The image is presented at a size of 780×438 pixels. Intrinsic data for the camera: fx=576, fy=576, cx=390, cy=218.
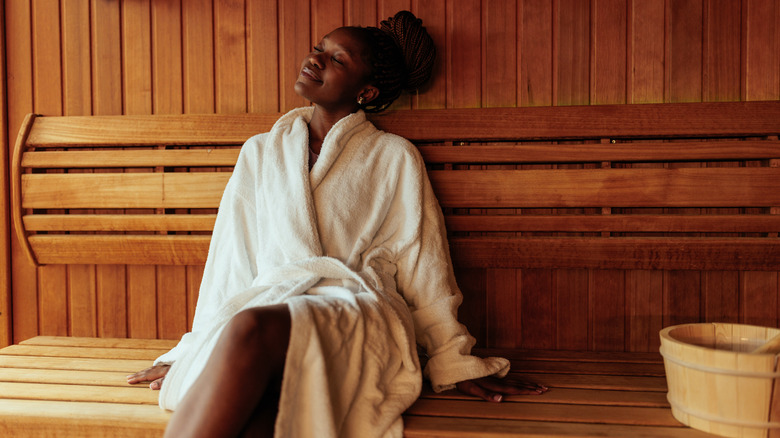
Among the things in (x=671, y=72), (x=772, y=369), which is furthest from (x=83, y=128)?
(x=772, y=369)

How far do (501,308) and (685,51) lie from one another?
3.33ft

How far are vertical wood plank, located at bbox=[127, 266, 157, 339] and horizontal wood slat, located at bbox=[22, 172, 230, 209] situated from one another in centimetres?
25

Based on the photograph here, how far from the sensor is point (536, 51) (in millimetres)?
1881

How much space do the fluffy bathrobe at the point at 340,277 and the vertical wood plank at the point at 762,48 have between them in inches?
43.2

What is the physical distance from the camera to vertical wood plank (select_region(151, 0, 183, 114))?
2.03 m

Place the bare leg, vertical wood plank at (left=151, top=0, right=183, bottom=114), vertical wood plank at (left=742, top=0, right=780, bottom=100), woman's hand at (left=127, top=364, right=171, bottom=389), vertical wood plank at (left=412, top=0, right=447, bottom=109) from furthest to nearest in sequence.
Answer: vertical wood plank at (left=151, top=0, right=183, bottom=114), vertical wood plank at (left=412, top=0, right=447, bottom=109), vertical wood plank at (left=742, top=0, right=780, bottom=100), woman's hand at (left=127, top=364, right=171, bottom=389), the bare leg

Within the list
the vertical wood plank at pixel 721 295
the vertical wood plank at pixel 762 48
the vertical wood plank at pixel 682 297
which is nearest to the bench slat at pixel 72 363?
the vertical wood plank at pixel 682 297

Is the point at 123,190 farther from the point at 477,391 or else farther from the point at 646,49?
the point at 646,49

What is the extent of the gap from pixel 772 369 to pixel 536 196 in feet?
2.69

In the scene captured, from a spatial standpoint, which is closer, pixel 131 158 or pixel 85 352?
pixel 85 352

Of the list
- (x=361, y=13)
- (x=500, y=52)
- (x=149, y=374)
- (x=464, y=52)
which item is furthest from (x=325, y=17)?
(x=149, y=374)

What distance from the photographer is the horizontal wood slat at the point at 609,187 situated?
5.82 feet

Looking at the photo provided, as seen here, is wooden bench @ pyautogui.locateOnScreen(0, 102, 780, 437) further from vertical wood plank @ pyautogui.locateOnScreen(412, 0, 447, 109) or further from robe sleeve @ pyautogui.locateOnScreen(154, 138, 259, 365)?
robe sleeve @ pyautogui.locateOnScreen(154, 138, 259, 365)

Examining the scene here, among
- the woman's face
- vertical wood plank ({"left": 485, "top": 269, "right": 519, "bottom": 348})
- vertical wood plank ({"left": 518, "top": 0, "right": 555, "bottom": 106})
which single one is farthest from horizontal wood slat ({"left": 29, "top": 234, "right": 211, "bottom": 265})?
vertical wood plank ({"left": 518, "top": 0, "right": 555, "bottom": 106})
